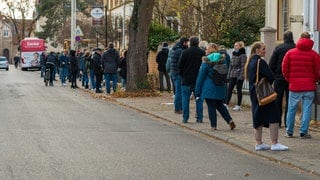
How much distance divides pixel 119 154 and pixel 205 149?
61.7 inches

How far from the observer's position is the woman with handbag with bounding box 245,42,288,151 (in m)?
10.0

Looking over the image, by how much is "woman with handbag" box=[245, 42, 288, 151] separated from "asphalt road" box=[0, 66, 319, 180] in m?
0.45

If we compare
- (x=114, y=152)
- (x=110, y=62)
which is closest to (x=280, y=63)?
(x=114, y=152)

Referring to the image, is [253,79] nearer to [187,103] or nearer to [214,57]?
[214,57]

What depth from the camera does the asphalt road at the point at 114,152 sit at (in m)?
8.38

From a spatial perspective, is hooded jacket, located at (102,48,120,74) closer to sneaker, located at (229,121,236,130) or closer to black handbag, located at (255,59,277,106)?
sneaker, located at (229,121,236,130)

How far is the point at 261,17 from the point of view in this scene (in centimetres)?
2650

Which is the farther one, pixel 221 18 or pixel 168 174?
pixel 221 18

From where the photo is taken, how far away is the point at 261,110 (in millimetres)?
10070

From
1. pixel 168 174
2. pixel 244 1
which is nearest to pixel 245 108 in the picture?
pixel 168 174

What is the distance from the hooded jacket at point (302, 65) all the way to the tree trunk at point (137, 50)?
1123 centimetres

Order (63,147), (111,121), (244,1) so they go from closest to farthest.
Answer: (63,147) < (111,121) < (244,1)

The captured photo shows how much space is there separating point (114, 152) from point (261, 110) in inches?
96.0

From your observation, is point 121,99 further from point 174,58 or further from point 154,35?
point 154,35
